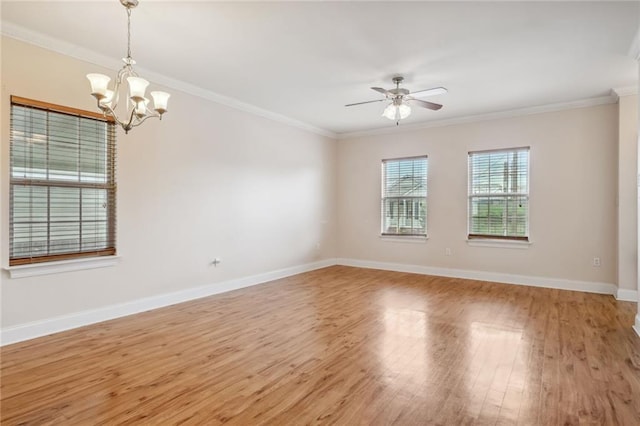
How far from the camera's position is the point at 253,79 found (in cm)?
441

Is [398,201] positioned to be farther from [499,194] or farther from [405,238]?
[499,194]

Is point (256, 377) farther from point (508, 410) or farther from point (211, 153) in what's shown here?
point (211, 153)

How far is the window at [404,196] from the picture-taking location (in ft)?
22.2

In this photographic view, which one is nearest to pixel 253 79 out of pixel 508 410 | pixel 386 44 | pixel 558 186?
pixel 386 44

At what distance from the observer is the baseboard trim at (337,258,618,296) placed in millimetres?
5203

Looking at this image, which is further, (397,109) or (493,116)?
(493,116)

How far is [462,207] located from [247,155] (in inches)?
154

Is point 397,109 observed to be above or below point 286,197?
above

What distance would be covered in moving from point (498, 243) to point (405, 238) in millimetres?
1657

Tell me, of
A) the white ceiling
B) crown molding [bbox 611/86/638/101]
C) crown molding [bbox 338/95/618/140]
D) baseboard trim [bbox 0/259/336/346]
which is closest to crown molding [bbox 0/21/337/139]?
the white ceiling

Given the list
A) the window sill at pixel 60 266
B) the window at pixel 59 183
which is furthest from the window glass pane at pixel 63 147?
the window sill at pixel 60 266

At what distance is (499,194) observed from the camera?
19.5 ft

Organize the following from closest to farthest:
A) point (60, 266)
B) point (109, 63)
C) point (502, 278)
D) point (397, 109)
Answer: point (60, 266)
point (109, 63)
point (397, 109)
point (502, 278)

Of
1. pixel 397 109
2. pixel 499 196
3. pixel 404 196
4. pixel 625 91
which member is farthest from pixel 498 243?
pixel 397 109
